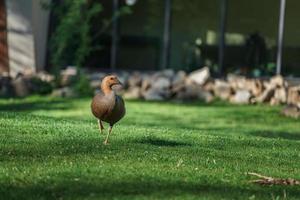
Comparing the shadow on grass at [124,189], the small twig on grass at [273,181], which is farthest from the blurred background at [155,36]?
the shadow on grass at [124,189]

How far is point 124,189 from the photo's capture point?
6.67m

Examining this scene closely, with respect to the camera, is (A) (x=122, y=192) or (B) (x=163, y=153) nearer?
(A) (x=122, y=192)

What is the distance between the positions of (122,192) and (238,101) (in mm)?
12334

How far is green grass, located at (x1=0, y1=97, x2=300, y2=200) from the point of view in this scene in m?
6.68

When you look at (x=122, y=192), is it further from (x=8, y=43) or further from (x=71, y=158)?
(x=8, y=43)

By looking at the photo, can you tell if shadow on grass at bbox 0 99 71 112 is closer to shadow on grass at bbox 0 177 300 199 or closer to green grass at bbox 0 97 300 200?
green grass at bbox 0 97 300 200

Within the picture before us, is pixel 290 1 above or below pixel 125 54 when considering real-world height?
above

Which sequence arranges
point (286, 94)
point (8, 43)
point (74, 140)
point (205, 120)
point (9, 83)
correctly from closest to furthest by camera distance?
point (74, 140), point (205, 120), point (286, 94), point (9, 83), point (8, 43)

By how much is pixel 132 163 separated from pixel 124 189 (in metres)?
1.11

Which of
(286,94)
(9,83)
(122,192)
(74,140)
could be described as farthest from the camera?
(9,83)

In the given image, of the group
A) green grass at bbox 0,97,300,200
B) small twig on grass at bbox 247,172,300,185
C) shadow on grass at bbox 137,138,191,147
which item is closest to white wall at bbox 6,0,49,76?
green grass at bbox 0,97,300,200

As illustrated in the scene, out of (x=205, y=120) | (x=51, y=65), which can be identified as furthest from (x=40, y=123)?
(x=51, y=65)

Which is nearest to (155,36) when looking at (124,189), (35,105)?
(35,105)

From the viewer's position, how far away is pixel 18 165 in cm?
750
